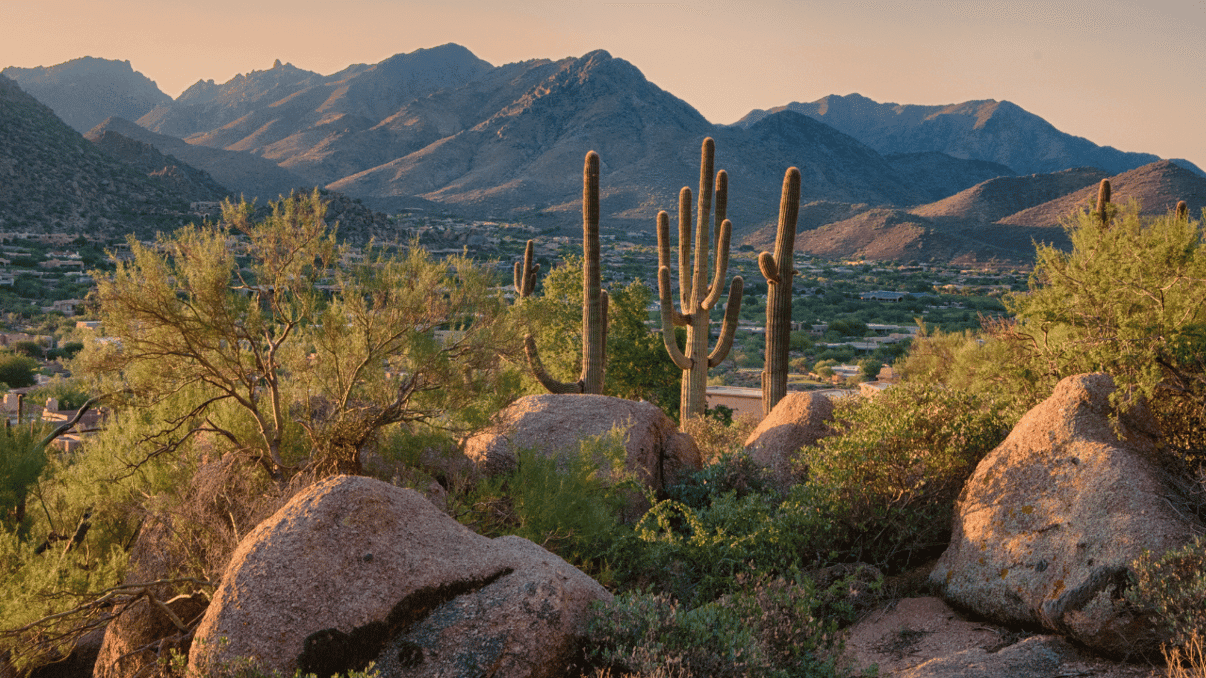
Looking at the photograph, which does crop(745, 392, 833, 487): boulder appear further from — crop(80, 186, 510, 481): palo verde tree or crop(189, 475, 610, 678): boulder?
crop(189, 475, 610, 678): boulder

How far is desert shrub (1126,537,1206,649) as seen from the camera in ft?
15.7

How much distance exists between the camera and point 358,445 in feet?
24.7

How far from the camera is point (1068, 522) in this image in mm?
6004

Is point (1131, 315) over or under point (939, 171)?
under

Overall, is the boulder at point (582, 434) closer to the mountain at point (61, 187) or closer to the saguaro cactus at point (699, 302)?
the saguaro cactus at point (699, 302)

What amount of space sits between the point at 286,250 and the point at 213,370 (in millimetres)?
1334

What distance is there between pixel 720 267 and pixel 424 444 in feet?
27.7

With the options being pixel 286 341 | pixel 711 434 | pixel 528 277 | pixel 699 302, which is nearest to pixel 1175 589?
pixel 286 341

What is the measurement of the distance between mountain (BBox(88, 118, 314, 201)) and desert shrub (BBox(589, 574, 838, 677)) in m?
119

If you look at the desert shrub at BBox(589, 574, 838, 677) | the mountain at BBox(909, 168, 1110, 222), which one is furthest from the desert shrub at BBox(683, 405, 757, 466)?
the mountain at BBox(909, 168, 1110, 222)

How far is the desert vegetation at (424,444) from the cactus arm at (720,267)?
6.14 metres

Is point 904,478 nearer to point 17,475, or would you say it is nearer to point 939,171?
point 17,475

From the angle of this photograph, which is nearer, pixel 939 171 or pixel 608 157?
pixel 608 157

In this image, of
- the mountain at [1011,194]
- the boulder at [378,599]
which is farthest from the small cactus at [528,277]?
the mountain at [1011,194]
